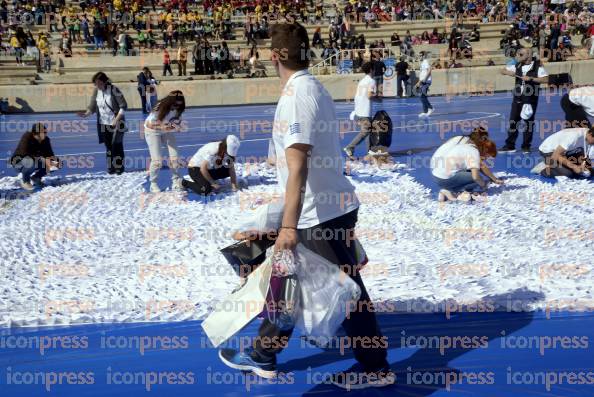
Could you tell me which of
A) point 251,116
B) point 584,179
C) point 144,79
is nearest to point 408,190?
point 584,179

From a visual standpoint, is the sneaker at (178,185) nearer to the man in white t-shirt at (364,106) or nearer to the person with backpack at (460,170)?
the man in white t-shirt at (364,106)

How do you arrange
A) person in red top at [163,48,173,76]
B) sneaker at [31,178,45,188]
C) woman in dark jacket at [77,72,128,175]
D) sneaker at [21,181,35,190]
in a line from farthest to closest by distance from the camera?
1. person in red top at [163,48,173,76]
2. woman in dark jacket at [77,72,128,175]
3. sneaker at [31,178,45,188]
4. sneaker at [21,181,35,190]

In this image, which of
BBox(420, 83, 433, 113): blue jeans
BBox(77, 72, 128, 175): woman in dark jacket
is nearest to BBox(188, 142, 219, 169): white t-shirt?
BBox(77, 72, 128, 175): woman in dark jacket

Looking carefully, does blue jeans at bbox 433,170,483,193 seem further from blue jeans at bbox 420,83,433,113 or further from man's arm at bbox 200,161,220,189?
blue jeans at bbox 420,83,433,113

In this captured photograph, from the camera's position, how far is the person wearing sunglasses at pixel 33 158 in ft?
35.5

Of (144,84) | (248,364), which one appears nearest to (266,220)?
(248,364)

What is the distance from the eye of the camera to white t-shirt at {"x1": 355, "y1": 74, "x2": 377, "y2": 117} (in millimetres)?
12070

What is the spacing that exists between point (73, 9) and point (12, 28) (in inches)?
131

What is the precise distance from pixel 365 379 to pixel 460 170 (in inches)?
209

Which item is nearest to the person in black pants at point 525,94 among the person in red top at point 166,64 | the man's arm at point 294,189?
the man's arm at point 294,189

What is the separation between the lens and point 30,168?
10875mm

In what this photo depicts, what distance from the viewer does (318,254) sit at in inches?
153

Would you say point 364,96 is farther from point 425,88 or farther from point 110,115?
point 425,88

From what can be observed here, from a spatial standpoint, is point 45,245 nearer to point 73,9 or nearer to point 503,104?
point 503,104
